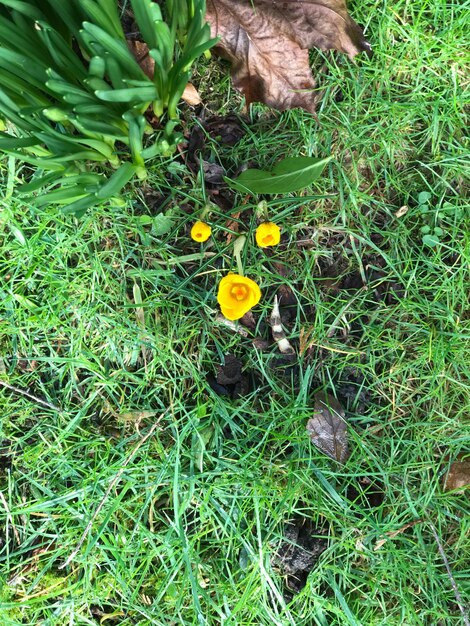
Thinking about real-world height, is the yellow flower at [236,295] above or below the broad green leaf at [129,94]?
below

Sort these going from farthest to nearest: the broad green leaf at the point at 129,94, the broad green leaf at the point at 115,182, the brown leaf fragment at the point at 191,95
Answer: the brown leaf fragment at the point at 191,95
the broad green leaf at the point at 115,182
the broad green leaf at the point at 129,94

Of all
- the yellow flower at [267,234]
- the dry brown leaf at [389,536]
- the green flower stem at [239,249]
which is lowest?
the dry brown leaf at [389,536]

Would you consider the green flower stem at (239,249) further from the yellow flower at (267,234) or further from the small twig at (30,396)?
the small twig at (30,396)

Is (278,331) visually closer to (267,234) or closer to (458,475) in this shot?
(267,234)

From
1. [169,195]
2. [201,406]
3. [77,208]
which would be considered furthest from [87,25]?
[201,406]

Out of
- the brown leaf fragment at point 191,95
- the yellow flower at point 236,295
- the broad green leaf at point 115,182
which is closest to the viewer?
the broad green leaf at point 115,182

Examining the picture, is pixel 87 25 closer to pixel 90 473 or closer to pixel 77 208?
pixel 77 208

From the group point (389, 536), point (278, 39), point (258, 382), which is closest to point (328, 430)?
→ point (258, 382)

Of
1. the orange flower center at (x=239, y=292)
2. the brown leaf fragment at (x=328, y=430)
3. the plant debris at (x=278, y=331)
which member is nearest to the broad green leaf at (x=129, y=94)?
the orange flower center at (x=239, y=292)
